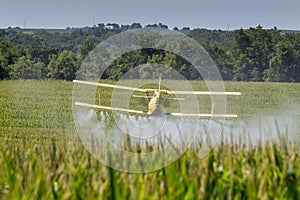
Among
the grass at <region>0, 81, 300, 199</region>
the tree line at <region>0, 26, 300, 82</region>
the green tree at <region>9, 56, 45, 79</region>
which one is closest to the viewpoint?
the grass at <region>0, 81, 300, 199</region>

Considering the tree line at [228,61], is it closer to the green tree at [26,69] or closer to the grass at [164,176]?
the green tree at [26,69]

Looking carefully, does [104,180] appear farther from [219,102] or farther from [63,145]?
[219,102]

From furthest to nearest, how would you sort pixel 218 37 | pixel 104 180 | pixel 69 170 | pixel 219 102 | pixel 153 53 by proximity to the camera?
pixel 218 37
pixel 153 53
pixel 219 102
pixel 69 170
pixel 104 180

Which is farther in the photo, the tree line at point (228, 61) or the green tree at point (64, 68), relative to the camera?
the green tree at point (64, 68)

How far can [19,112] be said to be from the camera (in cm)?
2869

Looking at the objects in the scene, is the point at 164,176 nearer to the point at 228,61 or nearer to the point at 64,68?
the point at 228,61

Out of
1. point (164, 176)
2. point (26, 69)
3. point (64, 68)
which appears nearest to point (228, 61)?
point (64, 68)

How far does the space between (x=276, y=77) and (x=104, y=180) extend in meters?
60.8

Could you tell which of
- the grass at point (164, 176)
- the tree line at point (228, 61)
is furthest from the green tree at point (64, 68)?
the grass at point (164, 176)

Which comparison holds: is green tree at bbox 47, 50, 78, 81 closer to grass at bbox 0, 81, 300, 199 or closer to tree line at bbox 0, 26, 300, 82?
tree line at bbox 0, 26, 300, 82

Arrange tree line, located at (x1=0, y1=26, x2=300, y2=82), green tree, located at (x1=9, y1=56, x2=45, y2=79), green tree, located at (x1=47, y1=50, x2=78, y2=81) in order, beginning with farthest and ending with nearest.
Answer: green tree, located at (x1=47, y1=50, x2=78, y2=81) → green tree, located at (x1=9, y1=56, x2=45, y2=79) → tree line, located at (x1=0, y1=26, x2=300, y2=82)

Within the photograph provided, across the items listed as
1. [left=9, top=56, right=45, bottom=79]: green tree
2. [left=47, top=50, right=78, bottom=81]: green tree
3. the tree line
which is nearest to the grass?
the tree line

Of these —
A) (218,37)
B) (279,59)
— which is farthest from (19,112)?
(218,37)

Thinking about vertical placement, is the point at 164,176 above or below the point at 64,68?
below
